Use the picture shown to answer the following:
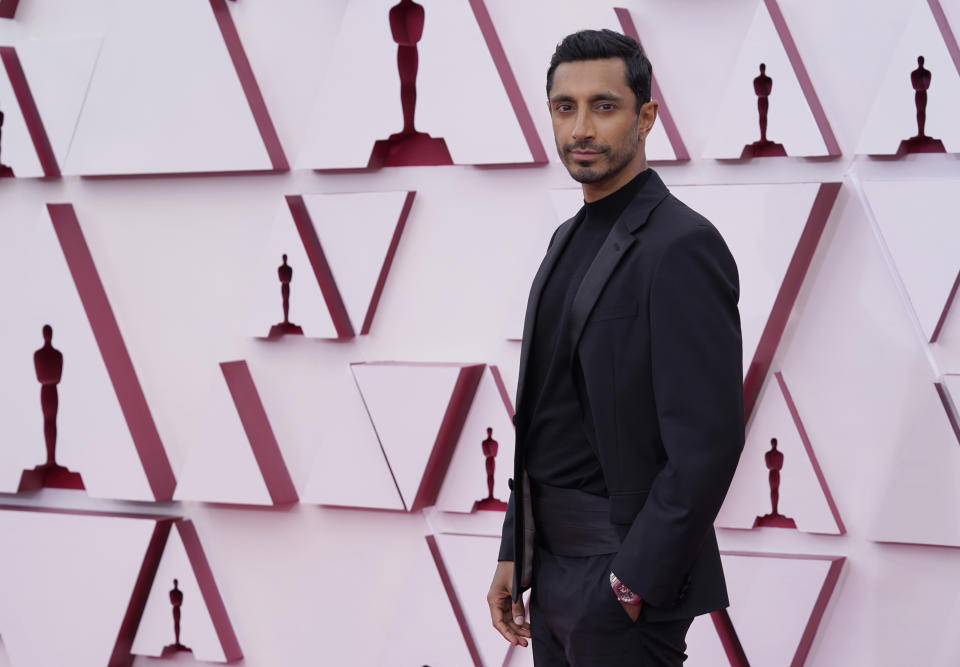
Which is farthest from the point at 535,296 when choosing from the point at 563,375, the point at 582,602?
the point at 582,602

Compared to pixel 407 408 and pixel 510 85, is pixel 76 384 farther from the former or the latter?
pixel 510 85

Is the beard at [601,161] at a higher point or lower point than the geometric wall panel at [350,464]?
lower

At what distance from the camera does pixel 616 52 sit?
1.47 metres

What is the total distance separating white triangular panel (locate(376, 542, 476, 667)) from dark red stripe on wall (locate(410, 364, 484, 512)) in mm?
100

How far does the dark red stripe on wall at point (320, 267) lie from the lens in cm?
235

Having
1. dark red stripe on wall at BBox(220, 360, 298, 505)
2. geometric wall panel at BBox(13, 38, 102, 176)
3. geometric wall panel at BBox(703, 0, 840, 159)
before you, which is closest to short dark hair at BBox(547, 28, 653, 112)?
geometric wall panel at BBox(703, 0, 840, 159)

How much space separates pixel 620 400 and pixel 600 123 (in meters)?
0.33

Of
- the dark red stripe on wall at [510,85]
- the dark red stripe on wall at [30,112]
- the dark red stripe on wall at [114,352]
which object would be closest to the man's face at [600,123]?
the dark red stripe on wall at [510,85]

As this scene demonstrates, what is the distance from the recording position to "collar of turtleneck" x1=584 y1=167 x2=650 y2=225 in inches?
58.7

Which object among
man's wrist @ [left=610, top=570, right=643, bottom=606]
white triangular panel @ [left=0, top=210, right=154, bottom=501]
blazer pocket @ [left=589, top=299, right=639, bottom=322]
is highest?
white triangular panel @ [left=0, top=210, right=154, bottom=501]

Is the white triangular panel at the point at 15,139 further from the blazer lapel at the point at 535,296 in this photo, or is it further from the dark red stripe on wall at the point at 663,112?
the blazer lapel at the point at 535,296

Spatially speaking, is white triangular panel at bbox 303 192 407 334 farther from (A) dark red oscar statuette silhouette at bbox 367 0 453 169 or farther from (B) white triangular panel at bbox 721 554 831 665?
(B) white triangular panel at bbox 721 554 831 665

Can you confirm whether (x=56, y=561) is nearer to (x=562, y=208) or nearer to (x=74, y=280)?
(x=74, y=280)

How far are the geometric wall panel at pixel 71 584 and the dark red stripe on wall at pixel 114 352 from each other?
112mm
